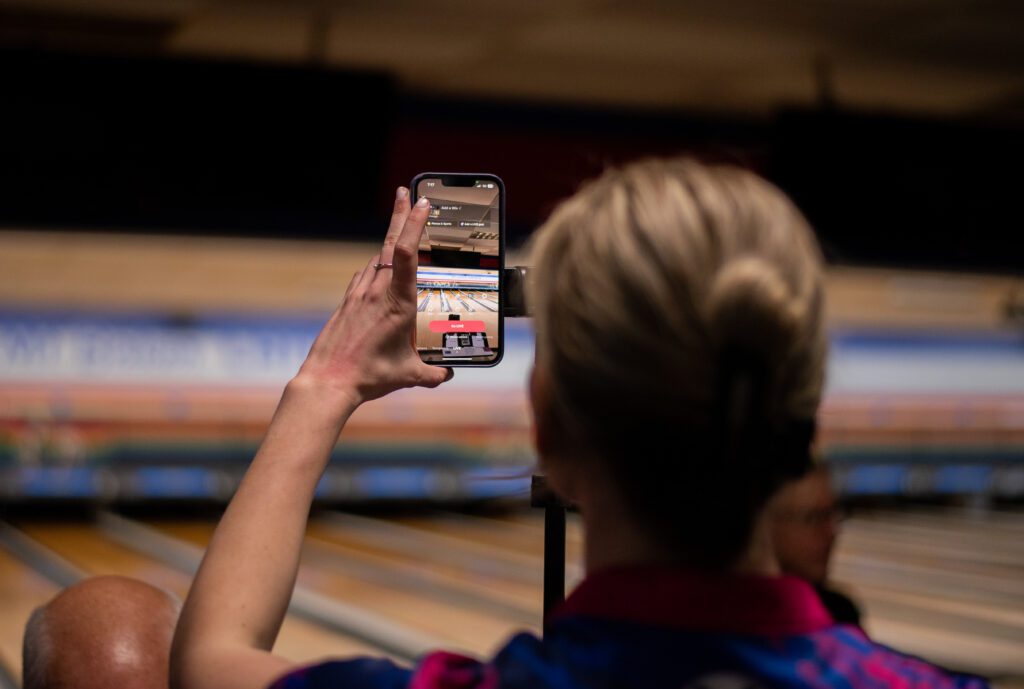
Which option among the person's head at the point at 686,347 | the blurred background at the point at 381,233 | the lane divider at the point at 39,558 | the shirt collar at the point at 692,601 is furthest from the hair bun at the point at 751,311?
the lane divider at the point at 39,558

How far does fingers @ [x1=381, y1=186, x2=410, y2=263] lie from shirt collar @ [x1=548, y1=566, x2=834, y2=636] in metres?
0.25

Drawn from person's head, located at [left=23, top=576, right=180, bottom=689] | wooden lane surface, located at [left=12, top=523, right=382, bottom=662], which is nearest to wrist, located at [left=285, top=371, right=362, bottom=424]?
Result: person's head, located at [left=23, top=576, right=180, bottom=689]

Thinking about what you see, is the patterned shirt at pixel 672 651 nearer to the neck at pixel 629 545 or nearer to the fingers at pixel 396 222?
the neck at pixel 629 545

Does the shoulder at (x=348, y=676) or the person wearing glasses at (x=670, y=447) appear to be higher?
the person wearing glasses at (x=670, y=447)

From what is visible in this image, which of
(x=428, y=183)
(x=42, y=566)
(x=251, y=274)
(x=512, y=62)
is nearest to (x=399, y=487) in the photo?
(x=251, y=274)

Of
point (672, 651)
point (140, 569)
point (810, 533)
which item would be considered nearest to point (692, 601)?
point (672, 651)

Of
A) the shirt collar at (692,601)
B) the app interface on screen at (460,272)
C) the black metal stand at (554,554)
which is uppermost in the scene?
the app interface on screen at (460,272)

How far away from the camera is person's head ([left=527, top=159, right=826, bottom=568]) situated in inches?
20.4

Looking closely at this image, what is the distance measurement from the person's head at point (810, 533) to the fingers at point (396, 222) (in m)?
0.80

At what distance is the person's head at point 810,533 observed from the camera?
1428mm

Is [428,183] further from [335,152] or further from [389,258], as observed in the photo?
[335,152]

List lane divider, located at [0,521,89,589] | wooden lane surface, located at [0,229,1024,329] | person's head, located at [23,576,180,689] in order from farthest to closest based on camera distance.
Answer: wooden lane surface, located at [0,229,1024,329]
lane divider, located at [0,521,89,589]
person's head, located at [23,576,180,689]

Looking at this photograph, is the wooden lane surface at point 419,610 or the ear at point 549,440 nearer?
the ear at point 549,440

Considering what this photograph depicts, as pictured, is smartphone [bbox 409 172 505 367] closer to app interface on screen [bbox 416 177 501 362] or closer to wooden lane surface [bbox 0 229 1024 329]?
app interface on screen [bbox 416 177 501 362]
